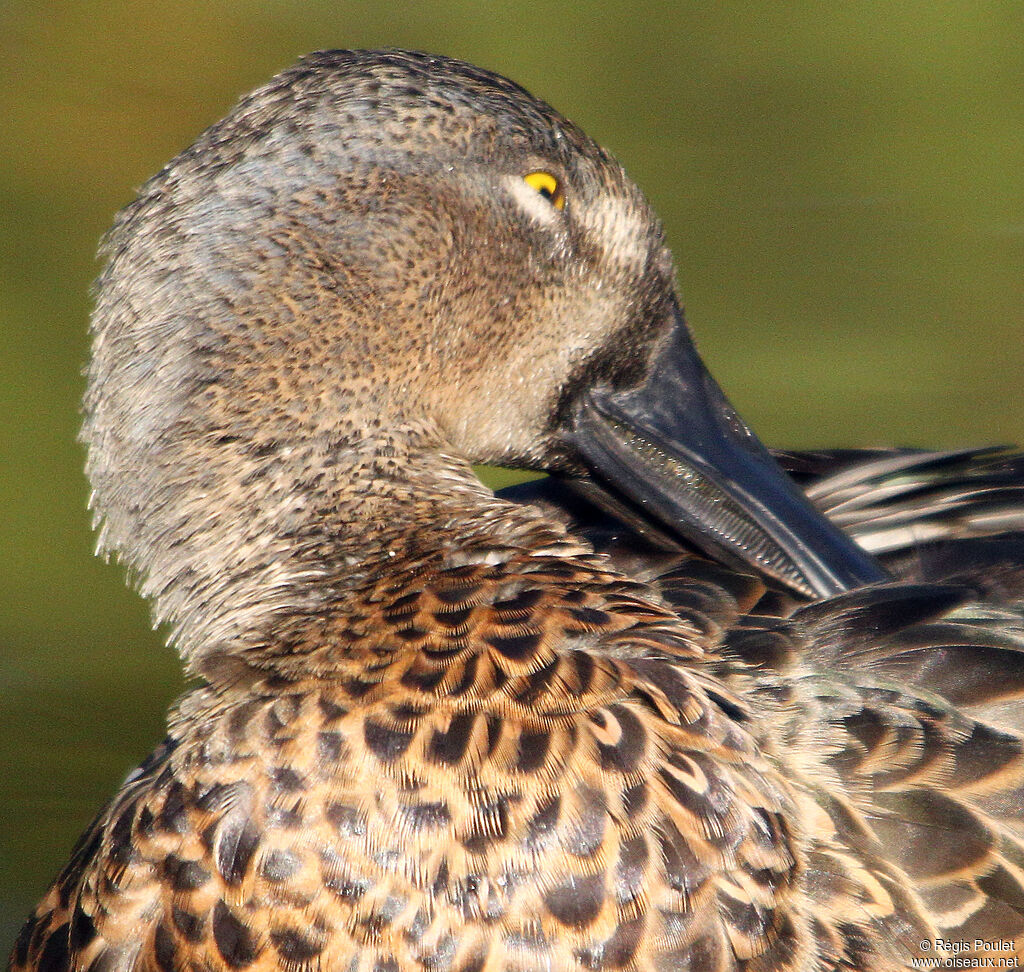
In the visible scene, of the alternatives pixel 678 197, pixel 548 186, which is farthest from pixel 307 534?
pixel 678 197

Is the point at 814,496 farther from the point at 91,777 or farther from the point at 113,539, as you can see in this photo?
the point at 91,777

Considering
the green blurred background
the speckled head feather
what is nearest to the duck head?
the speckled head feather

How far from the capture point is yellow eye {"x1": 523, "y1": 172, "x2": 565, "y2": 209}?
2.12 meters

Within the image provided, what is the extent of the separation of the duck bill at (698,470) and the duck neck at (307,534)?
0.93 ft

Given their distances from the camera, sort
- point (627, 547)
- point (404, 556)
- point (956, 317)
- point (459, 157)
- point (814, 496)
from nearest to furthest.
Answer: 1. point (404, 556)
2. point (459, 157)
3. point (627, 547)
4. point (814, 496)
5. point (956, 317)

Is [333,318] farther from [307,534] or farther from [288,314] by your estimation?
[307,534]

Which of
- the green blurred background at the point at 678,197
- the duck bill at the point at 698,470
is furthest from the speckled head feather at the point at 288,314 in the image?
the green blurred background at the point at 678,197

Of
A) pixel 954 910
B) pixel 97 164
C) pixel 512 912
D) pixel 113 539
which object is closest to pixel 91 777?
pixel 113 539

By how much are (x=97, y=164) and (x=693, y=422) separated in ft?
14.1

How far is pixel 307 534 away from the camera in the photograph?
1959 mm

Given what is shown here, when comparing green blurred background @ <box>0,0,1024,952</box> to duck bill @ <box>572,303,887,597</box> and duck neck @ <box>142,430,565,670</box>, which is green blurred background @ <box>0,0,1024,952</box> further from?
duck bill @ <box>572,303,887,597</box>

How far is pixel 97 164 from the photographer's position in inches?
233

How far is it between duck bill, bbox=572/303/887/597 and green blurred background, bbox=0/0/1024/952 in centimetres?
171

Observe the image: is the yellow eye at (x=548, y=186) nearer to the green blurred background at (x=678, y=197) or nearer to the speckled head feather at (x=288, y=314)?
the speckled head feather at (x=288, y=314)
